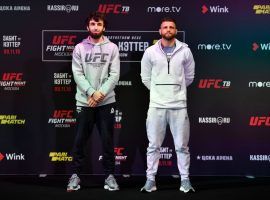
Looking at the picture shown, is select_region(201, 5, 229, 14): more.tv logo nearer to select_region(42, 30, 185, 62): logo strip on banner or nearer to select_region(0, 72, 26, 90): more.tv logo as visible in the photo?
select_region(42, 30, 185, 62): logo strip on banner

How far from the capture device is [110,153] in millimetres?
4168

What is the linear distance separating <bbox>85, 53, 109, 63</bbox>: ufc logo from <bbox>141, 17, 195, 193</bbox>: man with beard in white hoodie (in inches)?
18.1

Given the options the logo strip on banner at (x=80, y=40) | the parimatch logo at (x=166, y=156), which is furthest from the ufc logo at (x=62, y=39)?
the parimatch logo at (x=166, y=156)

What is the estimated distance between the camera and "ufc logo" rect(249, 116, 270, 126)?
483 cm

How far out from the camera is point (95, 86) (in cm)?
416

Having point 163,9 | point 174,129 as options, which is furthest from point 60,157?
point 163,9

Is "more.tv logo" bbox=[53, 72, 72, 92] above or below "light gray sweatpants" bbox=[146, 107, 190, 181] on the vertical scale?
above

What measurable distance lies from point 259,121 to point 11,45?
3079 mm

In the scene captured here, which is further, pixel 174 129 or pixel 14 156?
pixel 14 156

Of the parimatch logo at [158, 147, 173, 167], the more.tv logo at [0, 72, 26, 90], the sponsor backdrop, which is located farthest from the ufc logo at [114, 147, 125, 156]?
the more.tv logo at [0, 72, 26, 90]

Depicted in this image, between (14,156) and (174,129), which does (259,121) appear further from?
(14,156)

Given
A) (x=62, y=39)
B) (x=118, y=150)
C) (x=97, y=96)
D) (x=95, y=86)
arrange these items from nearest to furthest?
1. (x=97, y=96)
2. (x=95, y=86)
3. (x=62, y=39)
4. (x=118, y=150)

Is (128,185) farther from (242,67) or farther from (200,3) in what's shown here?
→ (200,3)

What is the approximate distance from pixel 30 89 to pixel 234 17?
2562 mm
